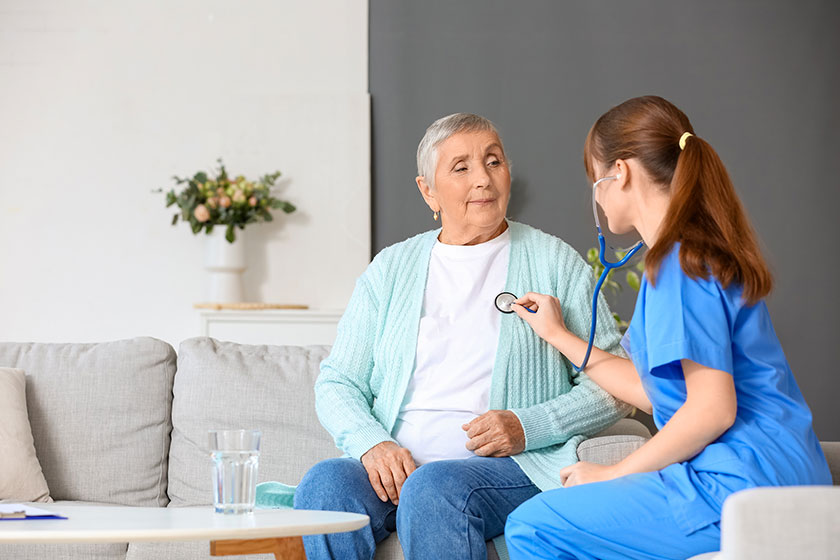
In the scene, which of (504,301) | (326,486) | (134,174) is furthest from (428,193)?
(134,174)

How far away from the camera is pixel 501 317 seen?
205 cm

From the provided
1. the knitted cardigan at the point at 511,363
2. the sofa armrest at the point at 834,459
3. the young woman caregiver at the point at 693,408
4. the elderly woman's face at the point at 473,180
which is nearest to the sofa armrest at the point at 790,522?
the young woman caregiver at the point at 693,408

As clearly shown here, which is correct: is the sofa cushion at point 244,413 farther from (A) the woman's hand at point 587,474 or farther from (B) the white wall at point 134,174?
(B) the white wall at point 134,174

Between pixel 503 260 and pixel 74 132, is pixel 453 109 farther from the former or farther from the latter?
pixel 503 260

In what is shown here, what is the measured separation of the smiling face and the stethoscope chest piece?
18 centimetres

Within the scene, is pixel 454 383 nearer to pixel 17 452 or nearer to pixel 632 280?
pixel 17 452

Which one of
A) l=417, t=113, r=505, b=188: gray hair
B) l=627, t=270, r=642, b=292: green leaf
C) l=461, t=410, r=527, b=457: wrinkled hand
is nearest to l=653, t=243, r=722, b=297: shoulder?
l=461, t=410, r=527, b=457: wrinkled hand

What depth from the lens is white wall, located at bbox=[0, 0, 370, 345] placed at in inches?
178

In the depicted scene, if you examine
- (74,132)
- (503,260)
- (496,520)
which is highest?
(74,132)

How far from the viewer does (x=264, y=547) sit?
137 centimetres

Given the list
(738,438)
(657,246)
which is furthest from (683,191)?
A: (738,438)

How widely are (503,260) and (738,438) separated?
2.95 feet

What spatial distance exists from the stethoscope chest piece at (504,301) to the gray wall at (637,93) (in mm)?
2532

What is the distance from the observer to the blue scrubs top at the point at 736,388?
1325mm
